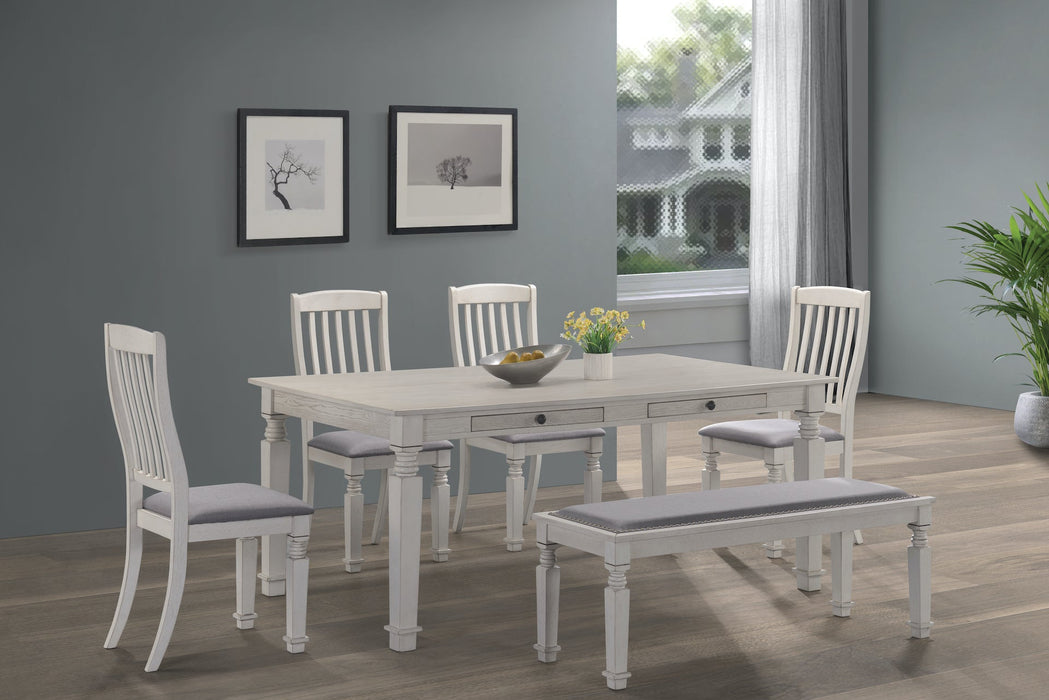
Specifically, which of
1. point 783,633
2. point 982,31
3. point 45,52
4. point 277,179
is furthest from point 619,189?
point 783,633

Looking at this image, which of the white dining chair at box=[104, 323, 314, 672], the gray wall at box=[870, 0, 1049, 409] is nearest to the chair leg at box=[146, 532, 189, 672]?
the white dining chair at box=[104, 323, 314, 672]

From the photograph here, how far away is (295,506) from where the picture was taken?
3.56 m

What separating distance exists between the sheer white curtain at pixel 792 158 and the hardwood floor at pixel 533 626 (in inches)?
128

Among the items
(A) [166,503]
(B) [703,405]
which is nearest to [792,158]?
(B) [703,405]

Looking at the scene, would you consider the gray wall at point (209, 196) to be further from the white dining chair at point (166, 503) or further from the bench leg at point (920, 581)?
the bench leg at point (920, 581)

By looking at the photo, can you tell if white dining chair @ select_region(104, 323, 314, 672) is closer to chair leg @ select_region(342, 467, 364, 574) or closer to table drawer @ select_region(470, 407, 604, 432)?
table drawer @ select_region(470, 407, 604, 432)

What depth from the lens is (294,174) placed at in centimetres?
523

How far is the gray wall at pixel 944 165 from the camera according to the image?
25.4 feet

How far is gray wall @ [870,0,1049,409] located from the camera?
25.4ft

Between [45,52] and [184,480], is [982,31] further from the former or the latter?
[184,480]

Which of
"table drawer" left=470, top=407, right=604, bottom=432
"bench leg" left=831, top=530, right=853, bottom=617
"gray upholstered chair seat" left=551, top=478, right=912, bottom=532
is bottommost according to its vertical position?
"bench leg" left=831, top=530, right=853, bottom=617

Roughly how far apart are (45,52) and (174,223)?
29.7 inches

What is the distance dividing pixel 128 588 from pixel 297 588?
1.55ft

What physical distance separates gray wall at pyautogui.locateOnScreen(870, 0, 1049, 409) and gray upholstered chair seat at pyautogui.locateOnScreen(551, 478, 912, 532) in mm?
4595
